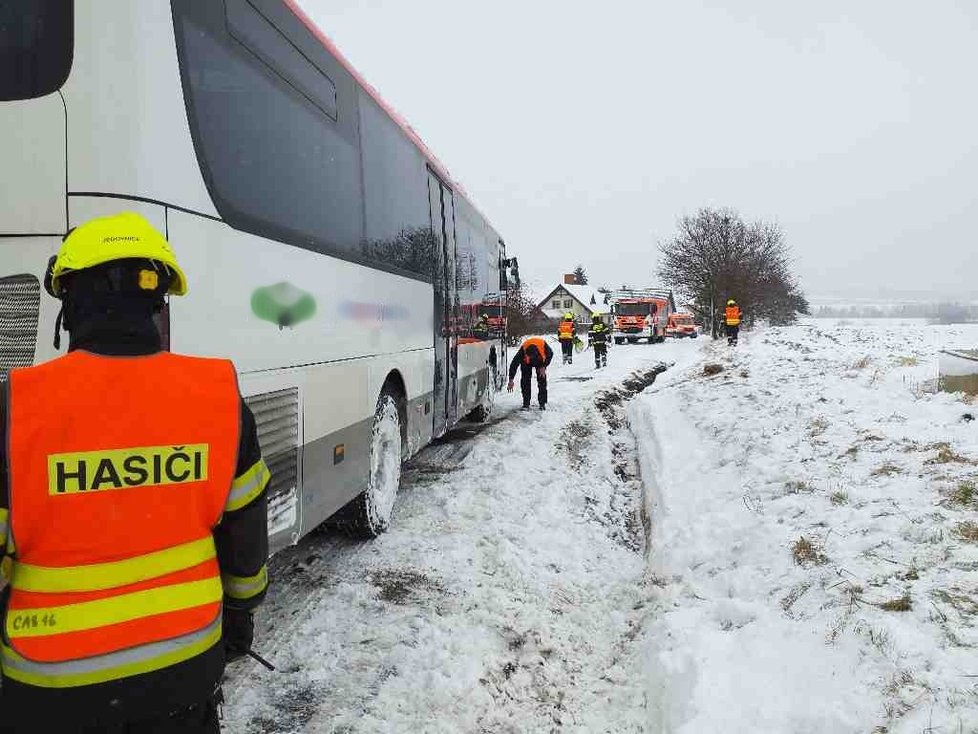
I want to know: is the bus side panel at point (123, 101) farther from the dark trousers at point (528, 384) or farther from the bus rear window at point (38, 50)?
the dark trousers at point (528, 384)

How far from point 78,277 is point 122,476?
0.48 m

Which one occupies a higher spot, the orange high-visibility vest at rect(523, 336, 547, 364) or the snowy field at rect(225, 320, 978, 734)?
the orange high-visibility vest at rect(523, 336, 547, 364)

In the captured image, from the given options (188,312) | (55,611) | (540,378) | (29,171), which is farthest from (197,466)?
(540,378)

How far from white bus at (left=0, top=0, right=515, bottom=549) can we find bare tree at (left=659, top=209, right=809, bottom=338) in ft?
130

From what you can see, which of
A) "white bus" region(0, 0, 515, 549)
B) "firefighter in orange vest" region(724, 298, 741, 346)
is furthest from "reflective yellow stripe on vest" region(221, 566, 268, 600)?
"firefighter in orange vest" region(724, 298, 741, 346)

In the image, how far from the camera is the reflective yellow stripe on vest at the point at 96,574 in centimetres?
151

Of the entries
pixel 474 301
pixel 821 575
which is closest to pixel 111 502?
pixel 821 575

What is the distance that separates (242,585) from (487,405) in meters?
9.40

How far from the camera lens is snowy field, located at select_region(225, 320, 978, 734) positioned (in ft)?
10.0

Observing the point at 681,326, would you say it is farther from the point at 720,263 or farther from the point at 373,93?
the point at 373,93

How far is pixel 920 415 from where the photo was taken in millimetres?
6980

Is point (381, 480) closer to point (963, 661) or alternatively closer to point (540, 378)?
point (963, 661)

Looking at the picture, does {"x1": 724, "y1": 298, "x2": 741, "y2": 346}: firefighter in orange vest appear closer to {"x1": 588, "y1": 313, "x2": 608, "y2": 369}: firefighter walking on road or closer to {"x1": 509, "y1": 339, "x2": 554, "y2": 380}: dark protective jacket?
{"x1": 588, "y1": 313, "x2": 608, "y2": 369}: firefighter walking on road

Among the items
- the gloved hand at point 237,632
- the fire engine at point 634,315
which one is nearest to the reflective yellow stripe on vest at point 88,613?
the gloved hand at point 237,632
